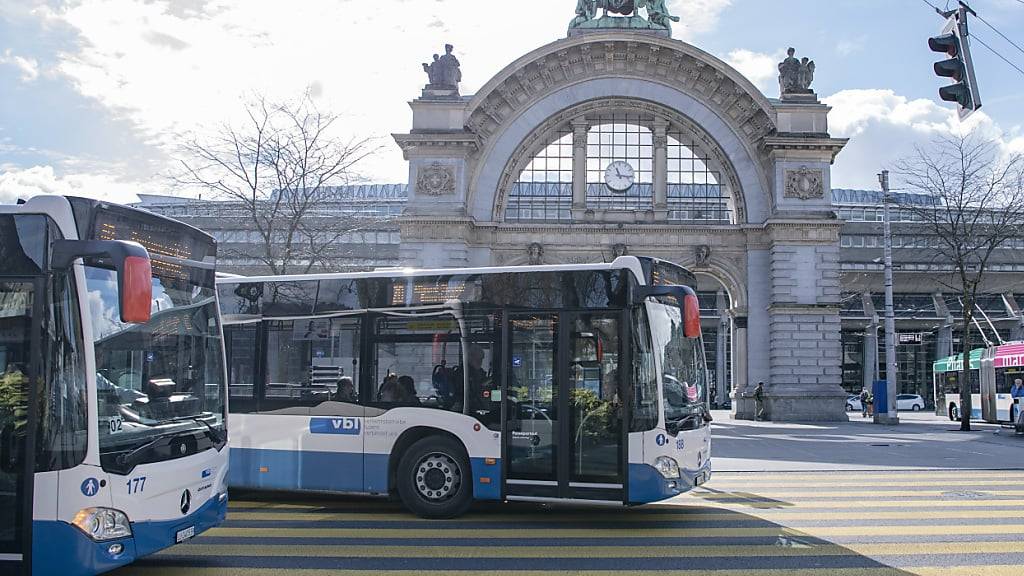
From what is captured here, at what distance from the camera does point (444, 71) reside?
36.9 metres

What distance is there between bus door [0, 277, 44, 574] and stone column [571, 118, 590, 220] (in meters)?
30.6

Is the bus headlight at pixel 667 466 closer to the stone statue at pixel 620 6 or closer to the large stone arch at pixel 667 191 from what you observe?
the large stone arch at pixel 667 191

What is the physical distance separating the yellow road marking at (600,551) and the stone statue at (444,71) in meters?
29.4

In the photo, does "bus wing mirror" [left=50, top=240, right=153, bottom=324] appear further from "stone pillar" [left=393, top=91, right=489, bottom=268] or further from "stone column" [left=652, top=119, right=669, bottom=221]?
"stone column" [left=652, top=119, right=669, bottom=221]

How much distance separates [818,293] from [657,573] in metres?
29.7

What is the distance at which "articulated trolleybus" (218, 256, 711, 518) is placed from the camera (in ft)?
34.7

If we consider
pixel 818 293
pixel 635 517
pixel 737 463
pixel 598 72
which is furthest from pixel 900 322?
pixel 635 517

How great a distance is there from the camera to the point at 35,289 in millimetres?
7027

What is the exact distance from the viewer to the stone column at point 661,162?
37062mm

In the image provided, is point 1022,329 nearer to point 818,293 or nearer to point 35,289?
point 818,293

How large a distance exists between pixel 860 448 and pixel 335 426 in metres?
15.5

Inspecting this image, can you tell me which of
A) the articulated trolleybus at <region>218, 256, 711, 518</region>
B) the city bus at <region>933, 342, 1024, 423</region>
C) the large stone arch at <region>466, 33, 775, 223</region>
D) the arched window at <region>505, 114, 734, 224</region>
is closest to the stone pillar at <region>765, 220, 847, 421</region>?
the large stone arch at <region>466, 33, 775, 223</region>

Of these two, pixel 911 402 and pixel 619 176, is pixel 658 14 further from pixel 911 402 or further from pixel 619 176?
pixel 911 402

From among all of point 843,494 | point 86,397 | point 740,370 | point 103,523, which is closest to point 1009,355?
point 740,370
